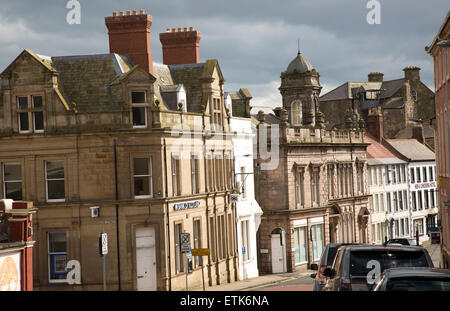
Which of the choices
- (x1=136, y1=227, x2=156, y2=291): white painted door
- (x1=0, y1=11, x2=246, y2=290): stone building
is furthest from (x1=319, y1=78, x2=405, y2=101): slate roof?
(x1=136, y1=227, x2=156, y2=291): white painted door

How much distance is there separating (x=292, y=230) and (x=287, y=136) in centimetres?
660

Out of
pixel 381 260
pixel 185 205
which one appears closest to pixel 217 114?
pixel 185 205

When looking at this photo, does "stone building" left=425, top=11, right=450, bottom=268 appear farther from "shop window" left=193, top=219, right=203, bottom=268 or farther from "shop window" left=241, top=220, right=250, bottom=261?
"shop window" left=193, top=219, right=203, bottom=268

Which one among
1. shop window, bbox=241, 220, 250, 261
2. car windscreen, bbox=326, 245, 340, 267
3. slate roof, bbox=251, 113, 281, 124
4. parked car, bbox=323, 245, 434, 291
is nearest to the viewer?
parked car, bbox=323, 245, 434, 291

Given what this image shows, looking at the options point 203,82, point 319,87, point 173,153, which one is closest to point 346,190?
point 319,87

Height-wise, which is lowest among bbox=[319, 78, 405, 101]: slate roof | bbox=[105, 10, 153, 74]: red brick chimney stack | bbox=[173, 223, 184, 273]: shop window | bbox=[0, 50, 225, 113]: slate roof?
bbox=[173, 223, 184, 273]: shop window

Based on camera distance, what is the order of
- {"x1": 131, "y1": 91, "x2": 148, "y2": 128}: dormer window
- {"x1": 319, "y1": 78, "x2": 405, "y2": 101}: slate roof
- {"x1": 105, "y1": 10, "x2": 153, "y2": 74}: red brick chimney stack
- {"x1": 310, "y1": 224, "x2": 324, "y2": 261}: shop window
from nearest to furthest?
{"x1": 131, "y1": 91, "x2": 148, "y2": 128}: dormer window, {"x1": 105, "y1": 10, "x2": 153, "y2": 74}: red brick chimney stack, {"x1": 310, "y1": 224, "x2": 324, "y2": 261}: shop window, {"x1": 319, "y1": 78, "x2": 405, "y2": 101}: slate roof

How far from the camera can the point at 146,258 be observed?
1531 inches

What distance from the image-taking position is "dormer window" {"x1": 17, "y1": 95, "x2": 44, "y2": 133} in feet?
127

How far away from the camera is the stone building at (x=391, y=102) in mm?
102875

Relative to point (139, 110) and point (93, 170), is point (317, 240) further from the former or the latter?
point (93, 170)

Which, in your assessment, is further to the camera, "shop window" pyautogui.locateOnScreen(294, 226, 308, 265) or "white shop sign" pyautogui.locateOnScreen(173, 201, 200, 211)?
"shop window" pyautogui.locateOnScreen(294, 226, 308, 265)

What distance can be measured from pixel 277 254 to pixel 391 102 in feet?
171

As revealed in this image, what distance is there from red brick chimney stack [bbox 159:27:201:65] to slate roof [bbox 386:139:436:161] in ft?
137
